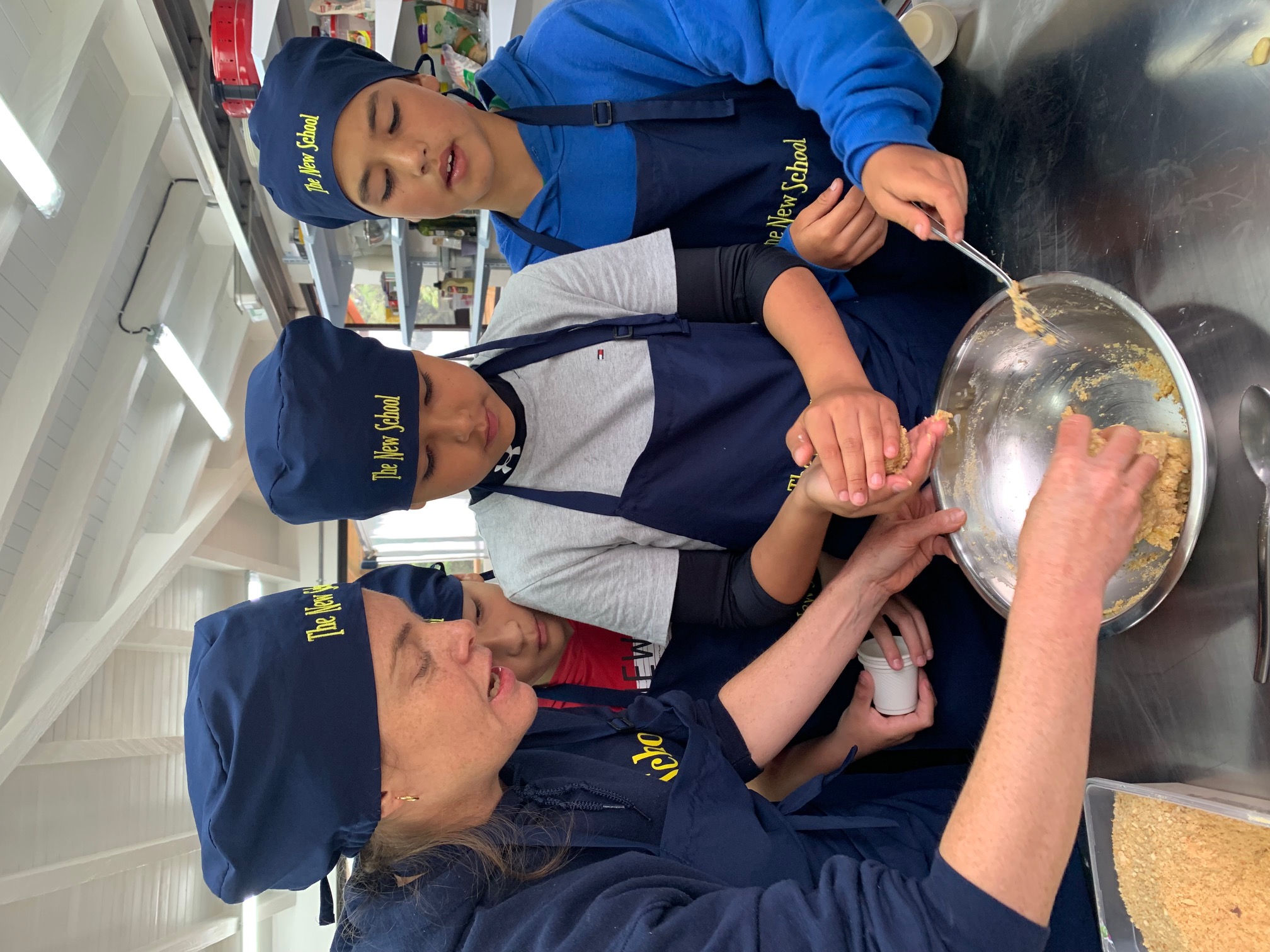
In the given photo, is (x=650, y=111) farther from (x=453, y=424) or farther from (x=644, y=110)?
(x=453, y=424)

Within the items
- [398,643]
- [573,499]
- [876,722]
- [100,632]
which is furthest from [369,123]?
[100,632]

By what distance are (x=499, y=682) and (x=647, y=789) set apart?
27cm

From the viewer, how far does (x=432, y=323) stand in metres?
3.75

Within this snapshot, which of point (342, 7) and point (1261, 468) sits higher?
point (342, 7)

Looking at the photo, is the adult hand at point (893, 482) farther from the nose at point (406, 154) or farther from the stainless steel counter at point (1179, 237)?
the nose at point (406, 154)

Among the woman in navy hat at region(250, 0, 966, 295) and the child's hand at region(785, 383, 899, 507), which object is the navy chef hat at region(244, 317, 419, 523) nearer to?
the woman in navy hat at region(250, 0, 966, 295)

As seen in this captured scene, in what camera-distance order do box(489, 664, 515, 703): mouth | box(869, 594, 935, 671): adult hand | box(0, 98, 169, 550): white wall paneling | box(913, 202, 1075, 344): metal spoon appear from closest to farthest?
box(913, 202, 1075, 344): metal spoon < box(489, 664, 515, 703): mouth < box(869, 594, 935, 671): adult hand < box(0, 98, 169, 550): white wall paneling

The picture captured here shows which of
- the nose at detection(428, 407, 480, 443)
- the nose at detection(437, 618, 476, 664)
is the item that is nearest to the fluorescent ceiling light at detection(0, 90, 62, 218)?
the nose at detection(428, 407, 480, 443)

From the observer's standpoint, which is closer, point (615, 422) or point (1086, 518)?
point (1086, 518)

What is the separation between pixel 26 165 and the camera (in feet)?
4.38

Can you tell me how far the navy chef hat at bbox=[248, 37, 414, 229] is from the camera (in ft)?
4.38

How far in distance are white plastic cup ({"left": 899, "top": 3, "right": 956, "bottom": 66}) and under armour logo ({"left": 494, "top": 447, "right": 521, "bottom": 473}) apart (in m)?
0.90

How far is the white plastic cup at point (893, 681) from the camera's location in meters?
1.34

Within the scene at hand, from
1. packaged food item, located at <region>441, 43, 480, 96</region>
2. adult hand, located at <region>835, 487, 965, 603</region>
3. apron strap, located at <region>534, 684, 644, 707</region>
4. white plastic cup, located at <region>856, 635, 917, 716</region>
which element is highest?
packaged food item, located at <region>441, 43, 480, 96</region>
